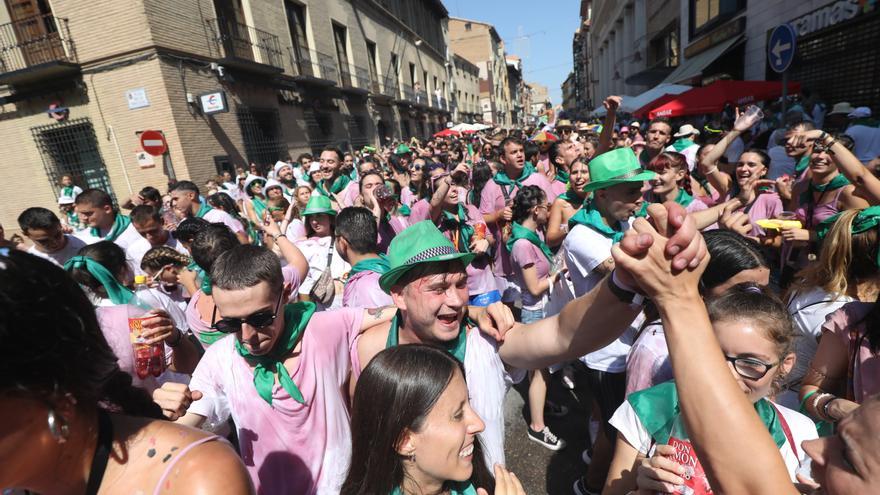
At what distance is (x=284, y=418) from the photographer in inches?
72.9

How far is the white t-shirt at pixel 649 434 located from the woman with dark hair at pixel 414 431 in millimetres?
483

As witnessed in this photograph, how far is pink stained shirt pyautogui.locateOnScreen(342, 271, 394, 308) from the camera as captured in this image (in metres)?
2.71

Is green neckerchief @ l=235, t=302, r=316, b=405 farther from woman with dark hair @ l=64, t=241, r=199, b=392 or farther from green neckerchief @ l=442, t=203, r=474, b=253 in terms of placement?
green neckerchief @ l=442, t=203, r=474, b=253

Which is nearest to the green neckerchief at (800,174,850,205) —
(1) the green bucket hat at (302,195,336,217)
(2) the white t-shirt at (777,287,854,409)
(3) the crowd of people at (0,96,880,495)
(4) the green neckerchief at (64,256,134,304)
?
(3) the crowd of people at (0,96,880,495)

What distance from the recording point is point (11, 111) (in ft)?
38.9

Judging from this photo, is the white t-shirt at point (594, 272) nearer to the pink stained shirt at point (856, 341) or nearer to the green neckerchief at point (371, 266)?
the pink stained shirt at point (856, 341)

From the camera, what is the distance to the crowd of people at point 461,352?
2.92 feet

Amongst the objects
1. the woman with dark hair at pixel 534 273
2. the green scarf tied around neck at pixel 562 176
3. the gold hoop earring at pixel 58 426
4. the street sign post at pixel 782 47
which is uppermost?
the street sign post at pixel 782 47

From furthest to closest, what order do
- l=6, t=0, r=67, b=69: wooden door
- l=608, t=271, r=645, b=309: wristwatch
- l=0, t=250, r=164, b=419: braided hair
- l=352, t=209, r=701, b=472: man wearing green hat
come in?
l=6, t=0, r=67, b=69: wooden door → l=352, t=209, r=701, b=472: man wearing green hat → l=608, t=271, r=645, b=309: wristwatch → l=0, t=250, r=164, b=419: braided hair

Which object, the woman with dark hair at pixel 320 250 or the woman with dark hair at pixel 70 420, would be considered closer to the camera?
the woman with dark hair at pixel 70 420

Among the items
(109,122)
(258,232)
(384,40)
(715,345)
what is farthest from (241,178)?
(384,40)

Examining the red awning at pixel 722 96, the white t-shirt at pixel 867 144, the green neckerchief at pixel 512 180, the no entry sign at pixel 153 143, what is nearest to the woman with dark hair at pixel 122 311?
the green neckerchief at pixel 512 180

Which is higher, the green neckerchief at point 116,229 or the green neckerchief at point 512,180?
the green neckerchief at point 116,229

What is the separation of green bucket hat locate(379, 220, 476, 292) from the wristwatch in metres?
0.71
